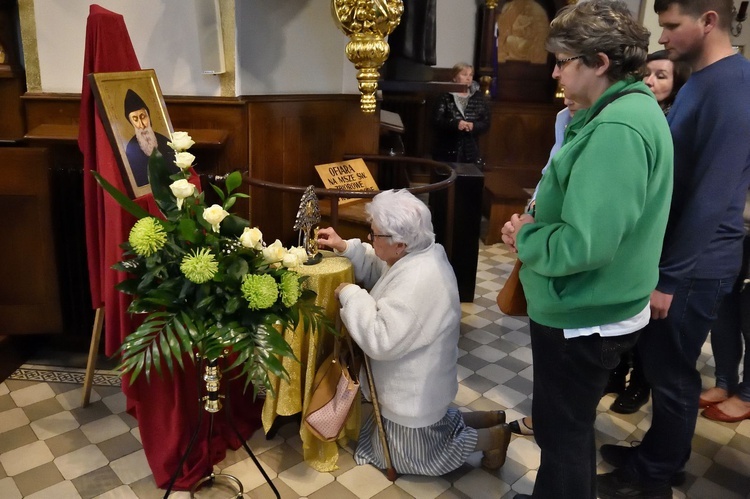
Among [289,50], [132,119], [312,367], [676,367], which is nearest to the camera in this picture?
[676,367]

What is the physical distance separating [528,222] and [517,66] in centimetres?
607

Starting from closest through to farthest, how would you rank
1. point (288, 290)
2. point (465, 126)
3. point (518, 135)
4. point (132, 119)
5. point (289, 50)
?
point (288, 290) < point (132, 119) < point (289, 50) < point (465, 126) < point (518, 135)

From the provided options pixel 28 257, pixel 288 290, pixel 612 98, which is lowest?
pixel 28 257

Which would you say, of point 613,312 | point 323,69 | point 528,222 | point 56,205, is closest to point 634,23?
point 528,222

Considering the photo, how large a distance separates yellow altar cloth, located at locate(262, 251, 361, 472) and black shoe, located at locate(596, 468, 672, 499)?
94 centimetres

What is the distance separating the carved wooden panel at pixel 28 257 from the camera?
2.68 m

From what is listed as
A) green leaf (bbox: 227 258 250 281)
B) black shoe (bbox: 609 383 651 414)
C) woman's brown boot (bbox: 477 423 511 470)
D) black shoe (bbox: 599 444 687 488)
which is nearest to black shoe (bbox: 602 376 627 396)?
black shoe (bbox: 609 383 651 414)

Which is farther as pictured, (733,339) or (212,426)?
(733,339)

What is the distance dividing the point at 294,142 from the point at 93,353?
145 cm

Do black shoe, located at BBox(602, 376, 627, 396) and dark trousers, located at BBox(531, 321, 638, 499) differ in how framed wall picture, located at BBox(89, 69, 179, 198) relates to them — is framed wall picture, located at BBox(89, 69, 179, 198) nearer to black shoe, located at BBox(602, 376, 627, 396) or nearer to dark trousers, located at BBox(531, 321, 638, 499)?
dark trousers, located at BBox(531, 321, 638, 499)

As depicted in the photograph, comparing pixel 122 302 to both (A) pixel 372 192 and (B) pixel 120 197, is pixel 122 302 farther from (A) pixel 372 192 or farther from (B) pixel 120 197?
(A) pixel 372 192

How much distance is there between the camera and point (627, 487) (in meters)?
2.17

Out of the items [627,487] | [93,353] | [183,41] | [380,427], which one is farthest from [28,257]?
[627,487]

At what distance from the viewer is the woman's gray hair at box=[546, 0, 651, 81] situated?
4.67 feet
